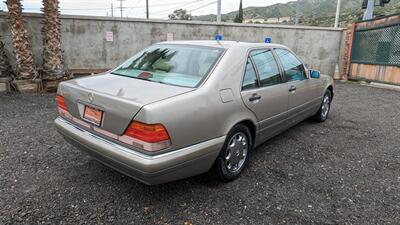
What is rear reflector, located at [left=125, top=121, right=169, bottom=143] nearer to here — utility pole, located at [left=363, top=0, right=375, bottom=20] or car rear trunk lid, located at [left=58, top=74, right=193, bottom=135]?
car rear trunk lid, located at [left=58, top=74, right=193, bottom=135]

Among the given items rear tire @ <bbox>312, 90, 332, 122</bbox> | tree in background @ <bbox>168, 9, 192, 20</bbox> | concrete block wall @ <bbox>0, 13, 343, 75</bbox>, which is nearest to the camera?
rear tire @ <bbox>312, 90, 332, 122</bbox>

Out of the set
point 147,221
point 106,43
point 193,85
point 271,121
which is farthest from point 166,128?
point 106,43

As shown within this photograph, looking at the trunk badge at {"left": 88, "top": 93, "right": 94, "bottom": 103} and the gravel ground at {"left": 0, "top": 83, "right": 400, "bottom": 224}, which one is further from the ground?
the trunk badge at {"left": 88, "top": 93, "right": 94, "bottom": 103}

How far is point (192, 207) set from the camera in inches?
101

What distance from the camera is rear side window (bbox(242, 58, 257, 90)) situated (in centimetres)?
302

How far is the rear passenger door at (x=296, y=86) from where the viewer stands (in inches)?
151

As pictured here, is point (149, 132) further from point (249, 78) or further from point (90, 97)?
point (249, 78)

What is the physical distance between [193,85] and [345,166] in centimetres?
230

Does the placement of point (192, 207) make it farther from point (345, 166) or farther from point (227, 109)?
point (345, 166)

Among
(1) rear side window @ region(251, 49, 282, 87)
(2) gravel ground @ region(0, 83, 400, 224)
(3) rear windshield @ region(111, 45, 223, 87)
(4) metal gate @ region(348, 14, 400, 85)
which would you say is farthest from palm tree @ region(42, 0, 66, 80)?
(4) metal gate @ region(348, 14, 400, 85)

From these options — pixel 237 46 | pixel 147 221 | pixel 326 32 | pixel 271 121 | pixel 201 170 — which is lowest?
pixel 147 221

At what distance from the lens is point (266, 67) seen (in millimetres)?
3463

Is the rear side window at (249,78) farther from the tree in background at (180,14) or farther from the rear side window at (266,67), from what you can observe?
the tree in background at (180,14)

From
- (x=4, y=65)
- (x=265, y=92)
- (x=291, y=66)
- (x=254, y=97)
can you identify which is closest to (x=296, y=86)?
(x=291, y=66)
